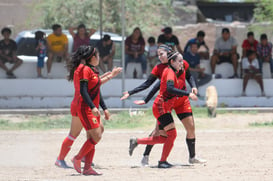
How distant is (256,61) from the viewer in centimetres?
1750

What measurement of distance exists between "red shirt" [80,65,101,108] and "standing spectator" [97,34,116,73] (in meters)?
8.94

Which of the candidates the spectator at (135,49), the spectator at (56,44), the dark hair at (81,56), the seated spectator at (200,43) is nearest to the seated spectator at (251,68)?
the seated spectator at (200,43)

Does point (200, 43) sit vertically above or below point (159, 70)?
above

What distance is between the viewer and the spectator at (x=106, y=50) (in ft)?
56.8

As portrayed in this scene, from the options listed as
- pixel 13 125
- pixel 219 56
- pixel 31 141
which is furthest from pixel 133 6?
pixel 31 141

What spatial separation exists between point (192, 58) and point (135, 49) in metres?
1.52

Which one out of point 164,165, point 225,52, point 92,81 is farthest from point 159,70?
point 225,52

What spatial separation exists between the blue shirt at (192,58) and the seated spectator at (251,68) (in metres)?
1.30

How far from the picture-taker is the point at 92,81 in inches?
323

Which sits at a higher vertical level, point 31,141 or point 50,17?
point 50,17

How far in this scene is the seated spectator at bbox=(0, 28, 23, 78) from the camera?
666 inches

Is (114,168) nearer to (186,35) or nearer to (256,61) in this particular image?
(256,61)

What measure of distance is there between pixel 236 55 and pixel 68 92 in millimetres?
4579

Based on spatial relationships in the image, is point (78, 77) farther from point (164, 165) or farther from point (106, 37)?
point (106, 37)
